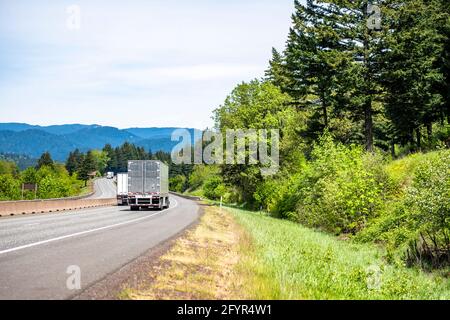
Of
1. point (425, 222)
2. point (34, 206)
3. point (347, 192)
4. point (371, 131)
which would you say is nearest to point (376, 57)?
point (371, 131)

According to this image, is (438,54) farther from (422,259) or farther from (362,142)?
(422,259)

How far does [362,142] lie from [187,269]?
4483 centimetres

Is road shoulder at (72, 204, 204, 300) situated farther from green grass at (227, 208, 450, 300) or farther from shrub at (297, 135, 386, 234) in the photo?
shrub at (297, 135, 386, 234)

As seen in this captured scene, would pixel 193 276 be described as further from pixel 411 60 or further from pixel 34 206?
pixel 411 60

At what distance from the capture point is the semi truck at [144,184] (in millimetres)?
37344

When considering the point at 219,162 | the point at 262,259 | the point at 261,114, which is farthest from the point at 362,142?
the point at 262,259

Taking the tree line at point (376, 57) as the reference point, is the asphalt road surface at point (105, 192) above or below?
below

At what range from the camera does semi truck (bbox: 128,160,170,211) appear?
123 feet

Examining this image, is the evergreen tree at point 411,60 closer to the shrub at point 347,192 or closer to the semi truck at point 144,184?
A: the shrub at point 347,192

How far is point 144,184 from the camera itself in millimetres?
37562

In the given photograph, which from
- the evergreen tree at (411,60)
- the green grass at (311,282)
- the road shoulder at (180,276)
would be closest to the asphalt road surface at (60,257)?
the road shoulder at (180,276)

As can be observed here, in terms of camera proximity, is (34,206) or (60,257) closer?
(60,257)

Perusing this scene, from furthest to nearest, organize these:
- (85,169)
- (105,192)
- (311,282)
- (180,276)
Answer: (85,169) < (105,192) < (311,282) < (180,276)

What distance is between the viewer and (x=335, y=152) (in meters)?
30.1
